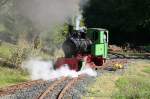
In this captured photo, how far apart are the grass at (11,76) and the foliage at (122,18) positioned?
94.0 feet

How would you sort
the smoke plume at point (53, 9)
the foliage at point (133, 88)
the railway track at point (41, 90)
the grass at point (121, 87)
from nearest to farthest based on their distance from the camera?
1. the railway track at point (41, 90)
2. the foliage at point (133, 88)
3. the grass at point (121, 87)
4. the smoke plume at point (53, 9)

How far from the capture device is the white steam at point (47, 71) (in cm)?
1877

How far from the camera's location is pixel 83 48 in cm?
2148

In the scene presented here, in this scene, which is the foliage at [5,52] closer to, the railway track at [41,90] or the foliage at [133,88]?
the railway track at [41,90]

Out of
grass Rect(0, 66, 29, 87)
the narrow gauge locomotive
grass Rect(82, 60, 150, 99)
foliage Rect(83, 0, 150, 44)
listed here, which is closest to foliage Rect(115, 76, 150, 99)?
grass Rect(82, 60, 150, 99)

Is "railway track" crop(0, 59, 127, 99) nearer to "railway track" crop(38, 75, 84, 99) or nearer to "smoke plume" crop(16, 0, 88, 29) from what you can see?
"railway track" crop(38, 75, 84, 99)

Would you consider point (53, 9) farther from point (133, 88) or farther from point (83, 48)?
point (133, 88)

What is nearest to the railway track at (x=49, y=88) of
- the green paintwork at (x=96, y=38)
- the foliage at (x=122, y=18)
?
the green paintwork at (x=96, y=38)

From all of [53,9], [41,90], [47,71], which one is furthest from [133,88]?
[53,9]

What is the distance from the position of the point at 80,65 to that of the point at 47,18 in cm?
525

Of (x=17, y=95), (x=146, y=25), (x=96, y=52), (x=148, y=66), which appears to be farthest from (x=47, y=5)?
(x=146, y=25)

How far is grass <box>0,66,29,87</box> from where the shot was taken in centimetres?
1684

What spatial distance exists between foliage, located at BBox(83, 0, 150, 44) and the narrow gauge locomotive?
23370 mm

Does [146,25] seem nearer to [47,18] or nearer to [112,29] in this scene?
[112,29]
